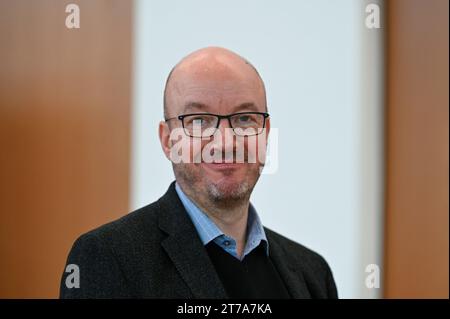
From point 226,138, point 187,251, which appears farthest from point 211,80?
point 187,251

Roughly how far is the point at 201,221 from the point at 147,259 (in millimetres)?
164

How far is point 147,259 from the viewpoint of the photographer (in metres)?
1.21

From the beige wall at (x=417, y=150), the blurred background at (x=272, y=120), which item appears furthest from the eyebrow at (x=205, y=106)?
the beige wall at (x=417, y=150)

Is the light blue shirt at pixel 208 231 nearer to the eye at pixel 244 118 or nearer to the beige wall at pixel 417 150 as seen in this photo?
the eye at pixel 244 118

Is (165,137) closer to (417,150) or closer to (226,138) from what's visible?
(226,138)

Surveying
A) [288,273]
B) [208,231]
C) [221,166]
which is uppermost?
[221,166]

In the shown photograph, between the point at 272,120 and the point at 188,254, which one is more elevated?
the point at 272,120

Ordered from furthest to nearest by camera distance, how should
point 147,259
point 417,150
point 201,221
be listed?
point 417,150
point 201,221
point 147,259

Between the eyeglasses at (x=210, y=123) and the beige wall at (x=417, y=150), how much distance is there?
2.33 feet

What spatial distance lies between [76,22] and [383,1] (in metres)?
0.95

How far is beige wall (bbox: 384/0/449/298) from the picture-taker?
1857 mm

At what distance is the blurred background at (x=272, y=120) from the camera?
4.93 ft

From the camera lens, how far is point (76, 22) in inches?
60.1

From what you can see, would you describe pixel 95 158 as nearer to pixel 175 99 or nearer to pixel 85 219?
pixel 85 219
